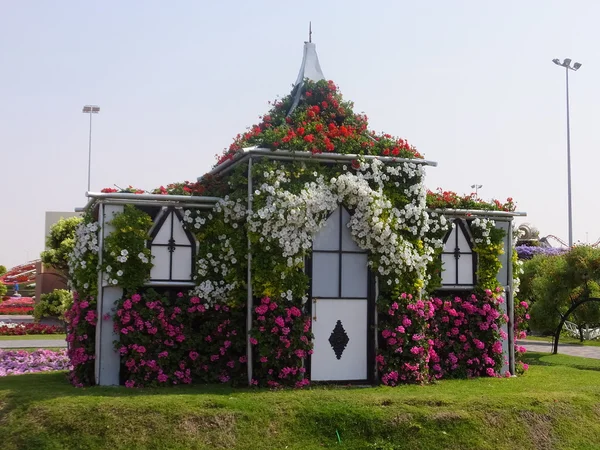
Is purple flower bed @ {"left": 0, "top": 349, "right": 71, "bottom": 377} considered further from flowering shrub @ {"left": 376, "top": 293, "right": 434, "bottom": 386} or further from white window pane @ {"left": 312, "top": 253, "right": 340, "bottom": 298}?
flowering shrub @ {"left": 376, "top": 293, "right": 434, "bottom": 386}

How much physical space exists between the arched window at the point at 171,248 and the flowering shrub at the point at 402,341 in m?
3.29

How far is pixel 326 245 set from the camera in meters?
12.7

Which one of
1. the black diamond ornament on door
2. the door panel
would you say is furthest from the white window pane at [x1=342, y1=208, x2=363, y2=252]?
the black diamond ornament on door

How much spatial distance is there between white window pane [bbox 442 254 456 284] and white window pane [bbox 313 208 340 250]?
2657mm

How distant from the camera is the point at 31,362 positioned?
16.2 metres

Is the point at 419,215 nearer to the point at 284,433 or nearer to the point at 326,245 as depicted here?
the point at 326,245

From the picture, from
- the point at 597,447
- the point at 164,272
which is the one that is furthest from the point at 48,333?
the point at 597,447

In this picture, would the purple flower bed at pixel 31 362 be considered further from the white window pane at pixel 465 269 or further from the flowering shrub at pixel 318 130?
the white window pane at pixel 465 269

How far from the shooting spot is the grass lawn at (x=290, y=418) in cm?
969

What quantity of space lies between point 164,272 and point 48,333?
1561 centimetres

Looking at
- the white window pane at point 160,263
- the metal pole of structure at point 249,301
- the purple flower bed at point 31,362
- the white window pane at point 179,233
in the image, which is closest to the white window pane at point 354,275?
the metal pole of structure at point 249,301

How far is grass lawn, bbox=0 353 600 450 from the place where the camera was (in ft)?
31.8

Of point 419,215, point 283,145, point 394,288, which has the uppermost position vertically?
point 283,145

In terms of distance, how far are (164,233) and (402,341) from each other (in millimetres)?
4288
